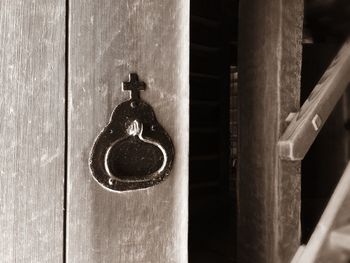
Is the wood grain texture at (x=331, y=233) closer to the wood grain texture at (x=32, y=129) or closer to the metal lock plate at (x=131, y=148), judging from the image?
the metal lock plate at (x=131, y=148)

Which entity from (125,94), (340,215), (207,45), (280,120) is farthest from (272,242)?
(207,45)

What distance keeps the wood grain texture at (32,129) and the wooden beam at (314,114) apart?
0.66 meters

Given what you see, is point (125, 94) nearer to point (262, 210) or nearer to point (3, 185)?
point (3, 185)

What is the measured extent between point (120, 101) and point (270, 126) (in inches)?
23.4

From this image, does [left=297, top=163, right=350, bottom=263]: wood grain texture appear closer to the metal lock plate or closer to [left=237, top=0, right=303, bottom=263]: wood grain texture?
[left=237, top=0, right=303, bottom=263]: wood grain texture

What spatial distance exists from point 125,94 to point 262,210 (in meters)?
0.67

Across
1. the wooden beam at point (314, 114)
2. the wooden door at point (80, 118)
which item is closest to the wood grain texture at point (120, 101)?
the wooden door at point (80, 118)

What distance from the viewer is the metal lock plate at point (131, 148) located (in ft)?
2.69

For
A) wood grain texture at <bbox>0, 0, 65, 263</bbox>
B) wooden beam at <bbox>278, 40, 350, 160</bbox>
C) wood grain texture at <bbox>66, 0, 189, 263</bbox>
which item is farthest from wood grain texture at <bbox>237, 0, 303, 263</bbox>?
wood grain texture at <bbox>0, 0, 65, 263</bbox>

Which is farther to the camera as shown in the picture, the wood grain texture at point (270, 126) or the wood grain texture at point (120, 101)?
the wood grain texture at point (270, 126)

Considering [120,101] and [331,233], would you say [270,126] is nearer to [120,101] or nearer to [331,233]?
[331,233]

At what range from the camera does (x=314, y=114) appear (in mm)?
1178

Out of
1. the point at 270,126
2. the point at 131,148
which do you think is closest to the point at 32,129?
the point at 131,148

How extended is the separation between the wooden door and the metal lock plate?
17 mm
